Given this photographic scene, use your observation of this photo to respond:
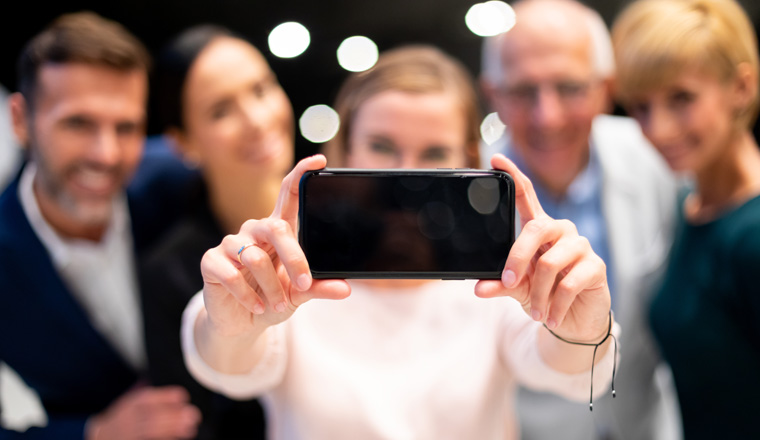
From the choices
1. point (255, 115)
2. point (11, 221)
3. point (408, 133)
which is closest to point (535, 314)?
point (408, 133)

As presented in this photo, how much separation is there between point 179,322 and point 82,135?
28cm

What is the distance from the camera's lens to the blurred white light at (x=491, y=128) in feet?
2.62

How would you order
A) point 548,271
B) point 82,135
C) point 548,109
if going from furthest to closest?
point 548,109 → point 82,135 → point 548,271

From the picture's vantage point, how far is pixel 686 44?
0.76 m

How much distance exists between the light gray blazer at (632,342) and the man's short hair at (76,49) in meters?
0.71

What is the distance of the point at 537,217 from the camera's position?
46 cm

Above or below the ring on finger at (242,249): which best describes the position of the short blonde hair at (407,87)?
above

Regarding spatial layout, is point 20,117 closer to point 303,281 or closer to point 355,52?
point 355,52

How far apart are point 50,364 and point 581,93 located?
0.84m

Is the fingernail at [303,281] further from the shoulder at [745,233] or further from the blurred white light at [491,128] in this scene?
the shoulder at [745,233]

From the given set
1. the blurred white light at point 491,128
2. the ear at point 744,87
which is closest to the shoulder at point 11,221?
the blurred white light at point 491,128

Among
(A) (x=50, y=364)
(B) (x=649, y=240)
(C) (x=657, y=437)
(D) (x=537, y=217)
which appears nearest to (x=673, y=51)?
(B) (x=649, y=240)

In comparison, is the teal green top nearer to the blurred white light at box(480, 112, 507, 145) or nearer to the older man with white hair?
the older man with white hair

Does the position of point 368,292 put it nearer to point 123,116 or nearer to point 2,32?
point 123,116
